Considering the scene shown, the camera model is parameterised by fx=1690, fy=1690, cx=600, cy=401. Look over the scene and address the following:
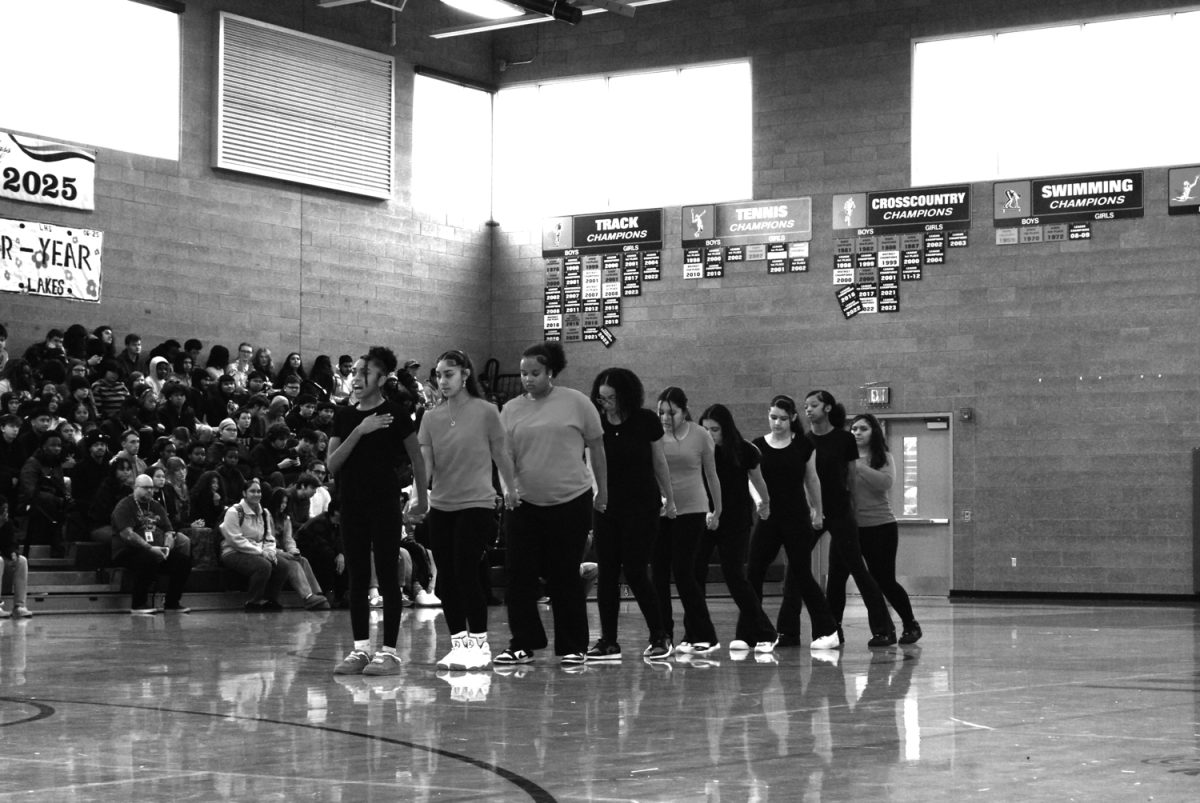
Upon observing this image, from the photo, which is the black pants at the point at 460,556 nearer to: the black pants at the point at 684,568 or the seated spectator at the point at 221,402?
the black pants at the point at 684,568

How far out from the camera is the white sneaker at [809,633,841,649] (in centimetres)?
1095

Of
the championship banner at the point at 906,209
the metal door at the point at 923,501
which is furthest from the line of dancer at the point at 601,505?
the championship banner at the point at 906,209

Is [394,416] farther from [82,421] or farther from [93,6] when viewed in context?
[93,6]

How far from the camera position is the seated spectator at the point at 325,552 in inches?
722

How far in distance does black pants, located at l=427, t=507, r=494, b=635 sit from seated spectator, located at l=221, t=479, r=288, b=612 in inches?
342

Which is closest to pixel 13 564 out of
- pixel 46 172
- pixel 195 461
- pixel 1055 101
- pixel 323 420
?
pixel 195 461

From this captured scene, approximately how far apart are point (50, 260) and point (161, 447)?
451 cm

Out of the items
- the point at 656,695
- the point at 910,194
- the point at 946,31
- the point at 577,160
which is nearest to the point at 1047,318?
the point at 910,194

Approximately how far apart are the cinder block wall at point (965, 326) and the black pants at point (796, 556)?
12720 mm

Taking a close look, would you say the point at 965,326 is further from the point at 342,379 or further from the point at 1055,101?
the point at 342,379

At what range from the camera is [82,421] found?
18766mm

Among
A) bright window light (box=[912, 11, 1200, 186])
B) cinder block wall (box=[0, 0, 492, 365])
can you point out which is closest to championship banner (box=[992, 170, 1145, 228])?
bright window light (box=[912, 11, 1200, 186])

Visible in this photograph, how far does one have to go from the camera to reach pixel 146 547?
16.7 metres

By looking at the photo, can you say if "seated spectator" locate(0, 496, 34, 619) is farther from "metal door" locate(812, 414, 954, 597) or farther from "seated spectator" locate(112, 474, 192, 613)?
"metal door" locate(812, 414, 954, 597)
